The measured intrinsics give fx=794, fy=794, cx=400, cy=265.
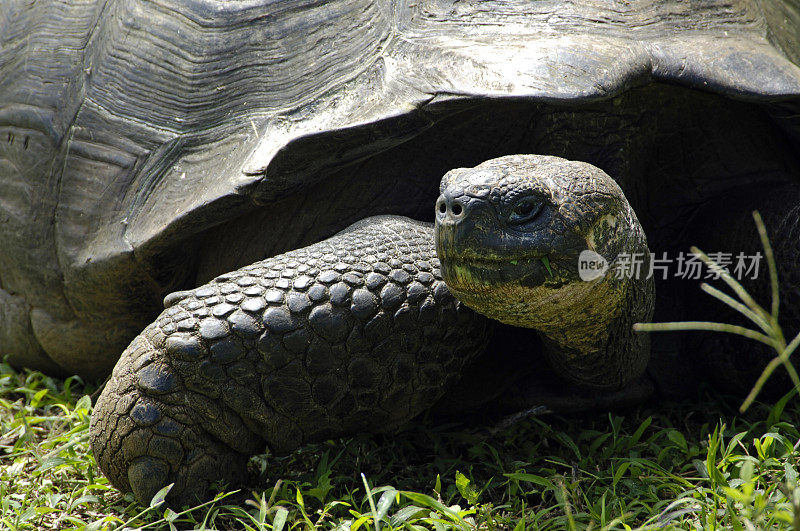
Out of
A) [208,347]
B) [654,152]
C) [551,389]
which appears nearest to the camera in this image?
[208,347]

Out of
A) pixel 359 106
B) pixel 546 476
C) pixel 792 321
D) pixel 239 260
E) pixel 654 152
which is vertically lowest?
pixel 546 476

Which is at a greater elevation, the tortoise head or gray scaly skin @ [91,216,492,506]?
the tortoise head

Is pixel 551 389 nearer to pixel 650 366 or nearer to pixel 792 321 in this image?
pixel 650 366

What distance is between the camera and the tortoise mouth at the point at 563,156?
2645 mm

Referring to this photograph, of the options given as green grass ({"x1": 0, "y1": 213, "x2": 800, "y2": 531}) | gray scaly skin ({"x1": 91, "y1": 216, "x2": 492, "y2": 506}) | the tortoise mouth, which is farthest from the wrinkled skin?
the tortoise mouth

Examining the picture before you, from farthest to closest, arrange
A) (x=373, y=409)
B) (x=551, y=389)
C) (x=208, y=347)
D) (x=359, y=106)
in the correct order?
(x=551, y=389) < (x=359, y=106) < (x=373, y=409) < (x=208, y=347)

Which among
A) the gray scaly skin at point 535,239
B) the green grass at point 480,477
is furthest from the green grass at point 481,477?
the gray scaly skin at point 535,239

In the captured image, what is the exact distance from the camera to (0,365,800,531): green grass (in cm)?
203

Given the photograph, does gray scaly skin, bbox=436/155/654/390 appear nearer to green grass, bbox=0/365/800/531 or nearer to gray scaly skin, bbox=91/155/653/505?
gray scaly skin, bbox=91/155/653/505

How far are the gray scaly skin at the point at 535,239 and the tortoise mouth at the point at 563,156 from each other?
1.57 feet

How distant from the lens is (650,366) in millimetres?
2824

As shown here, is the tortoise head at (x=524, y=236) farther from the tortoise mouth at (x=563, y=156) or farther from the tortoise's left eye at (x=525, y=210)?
the tortoise mouth at (x=563, y=156)

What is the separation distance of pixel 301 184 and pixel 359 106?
12.2 inches

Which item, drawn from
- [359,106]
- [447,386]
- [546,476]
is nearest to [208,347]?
[447,386]
